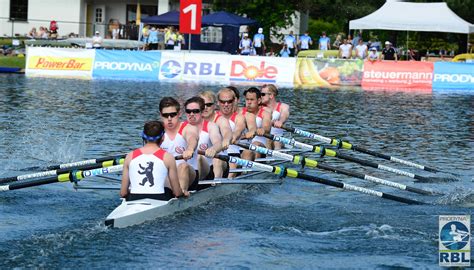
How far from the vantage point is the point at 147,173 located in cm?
1102

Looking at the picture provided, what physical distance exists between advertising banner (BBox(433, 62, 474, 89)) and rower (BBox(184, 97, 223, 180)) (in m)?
24.4

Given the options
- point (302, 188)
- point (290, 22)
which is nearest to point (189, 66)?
point (290, 22)

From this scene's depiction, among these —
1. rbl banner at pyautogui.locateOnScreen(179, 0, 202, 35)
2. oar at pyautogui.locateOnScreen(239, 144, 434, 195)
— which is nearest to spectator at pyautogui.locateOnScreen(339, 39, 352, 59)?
rbl banner at pyautogui.locateOnScreen(179, 0, 202, 35)

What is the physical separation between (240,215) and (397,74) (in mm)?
25522

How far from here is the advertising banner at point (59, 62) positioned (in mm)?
39125

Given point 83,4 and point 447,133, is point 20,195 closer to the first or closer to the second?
point 447,133

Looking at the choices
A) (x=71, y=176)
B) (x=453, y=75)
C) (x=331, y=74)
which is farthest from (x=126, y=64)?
(x=71, y=176)

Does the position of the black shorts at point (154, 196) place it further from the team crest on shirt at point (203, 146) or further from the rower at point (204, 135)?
the team crest on shirt at point (203, 146)

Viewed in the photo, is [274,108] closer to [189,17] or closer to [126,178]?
[126,178]

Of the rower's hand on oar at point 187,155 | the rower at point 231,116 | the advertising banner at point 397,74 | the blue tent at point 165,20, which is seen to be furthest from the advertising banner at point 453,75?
the rower's hand on oar at point 187,155

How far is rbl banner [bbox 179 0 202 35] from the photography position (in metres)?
40.9

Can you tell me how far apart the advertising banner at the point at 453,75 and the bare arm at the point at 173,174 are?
1038 inches

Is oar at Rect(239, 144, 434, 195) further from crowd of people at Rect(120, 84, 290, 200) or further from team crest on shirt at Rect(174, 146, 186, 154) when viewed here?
team crest on shirt at Rect(174, 146, 186, 154)

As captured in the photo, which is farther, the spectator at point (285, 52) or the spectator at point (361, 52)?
the spectator at point (285, 52)
